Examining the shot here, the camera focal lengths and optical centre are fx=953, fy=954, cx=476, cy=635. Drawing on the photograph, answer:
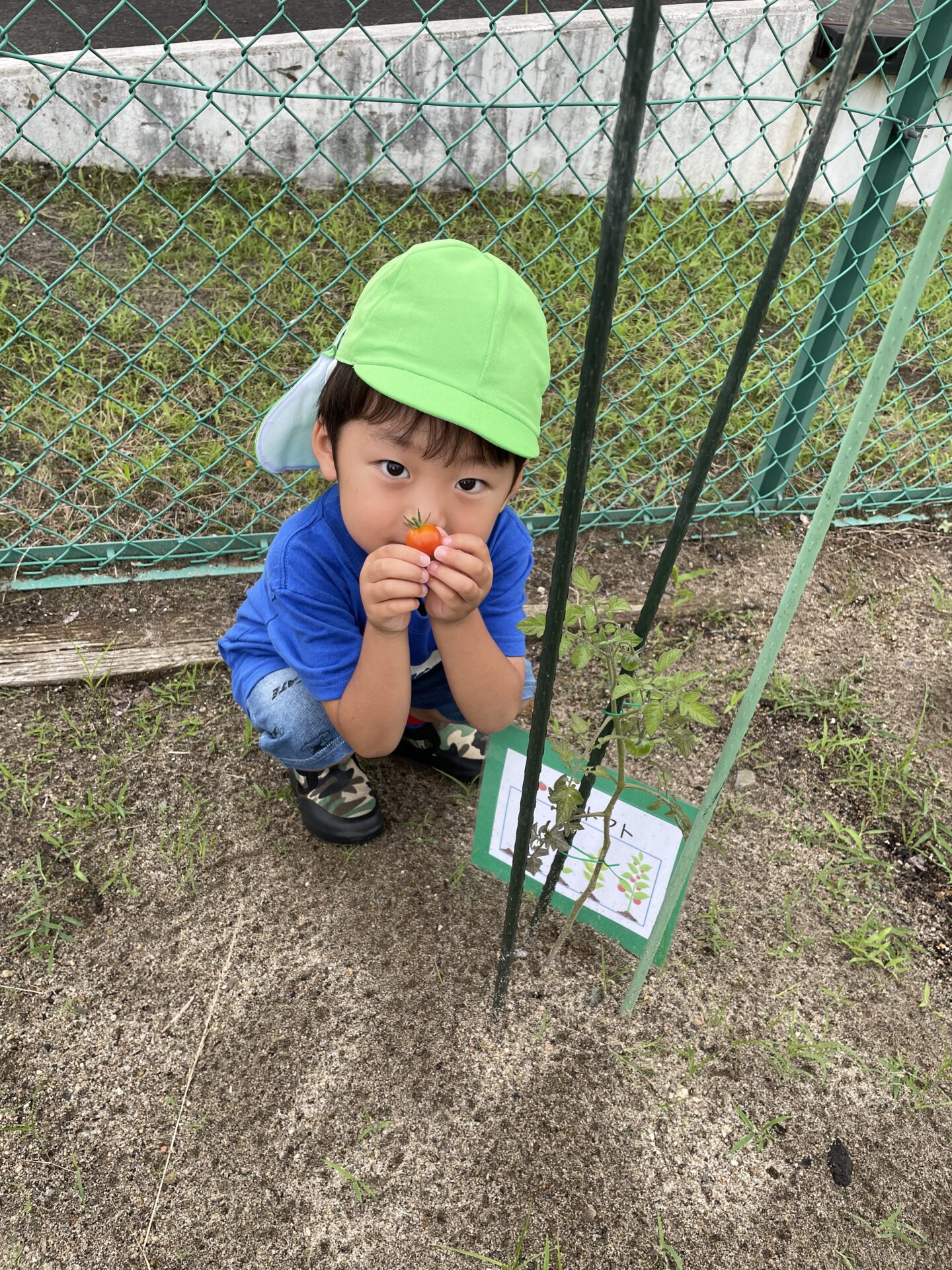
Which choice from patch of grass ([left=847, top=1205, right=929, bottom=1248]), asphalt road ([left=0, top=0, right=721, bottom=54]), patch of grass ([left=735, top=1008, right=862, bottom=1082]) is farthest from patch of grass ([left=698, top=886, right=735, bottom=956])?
asphalt road ([left=0, top=0, right=721, bottom=54])

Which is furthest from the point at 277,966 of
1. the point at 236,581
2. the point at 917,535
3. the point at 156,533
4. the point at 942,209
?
the point at 917,535

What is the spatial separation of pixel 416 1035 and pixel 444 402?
3.31 feet

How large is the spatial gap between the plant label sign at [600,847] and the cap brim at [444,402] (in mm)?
498

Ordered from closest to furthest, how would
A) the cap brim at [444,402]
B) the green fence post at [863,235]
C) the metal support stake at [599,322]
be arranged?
the metal support stake at [599,322] < the cap brim at [444,402] < the green fence post at [863,235]

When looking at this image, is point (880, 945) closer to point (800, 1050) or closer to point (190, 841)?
point (800, 1050)

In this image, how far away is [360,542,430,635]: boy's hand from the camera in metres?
1.20

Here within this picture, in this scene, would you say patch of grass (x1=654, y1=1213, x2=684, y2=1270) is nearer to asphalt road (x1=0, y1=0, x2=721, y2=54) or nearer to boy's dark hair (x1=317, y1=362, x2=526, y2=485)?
boy's dark hair (x1=317, y1=362, x2=526, y2=485)

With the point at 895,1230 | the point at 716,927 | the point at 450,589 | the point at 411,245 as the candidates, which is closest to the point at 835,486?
the point at 450,589

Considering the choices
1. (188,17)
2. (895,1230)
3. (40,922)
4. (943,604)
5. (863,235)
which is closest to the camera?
(895,1230)

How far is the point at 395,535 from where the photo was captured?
4.17 feet

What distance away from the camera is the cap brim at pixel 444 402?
114 cm

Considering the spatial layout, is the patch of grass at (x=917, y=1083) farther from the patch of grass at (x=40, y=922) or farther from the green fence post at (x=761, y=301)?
the patch of grass at (x=40, y=922)

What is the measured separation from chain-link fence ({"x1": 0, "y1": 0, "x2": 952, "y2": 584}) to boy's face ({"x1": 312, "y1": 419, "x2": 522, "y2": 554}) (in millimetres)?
1096

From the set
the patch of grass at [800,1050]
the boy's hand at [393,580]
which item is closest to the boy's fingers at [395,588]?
the boy's hand at [393,580]
